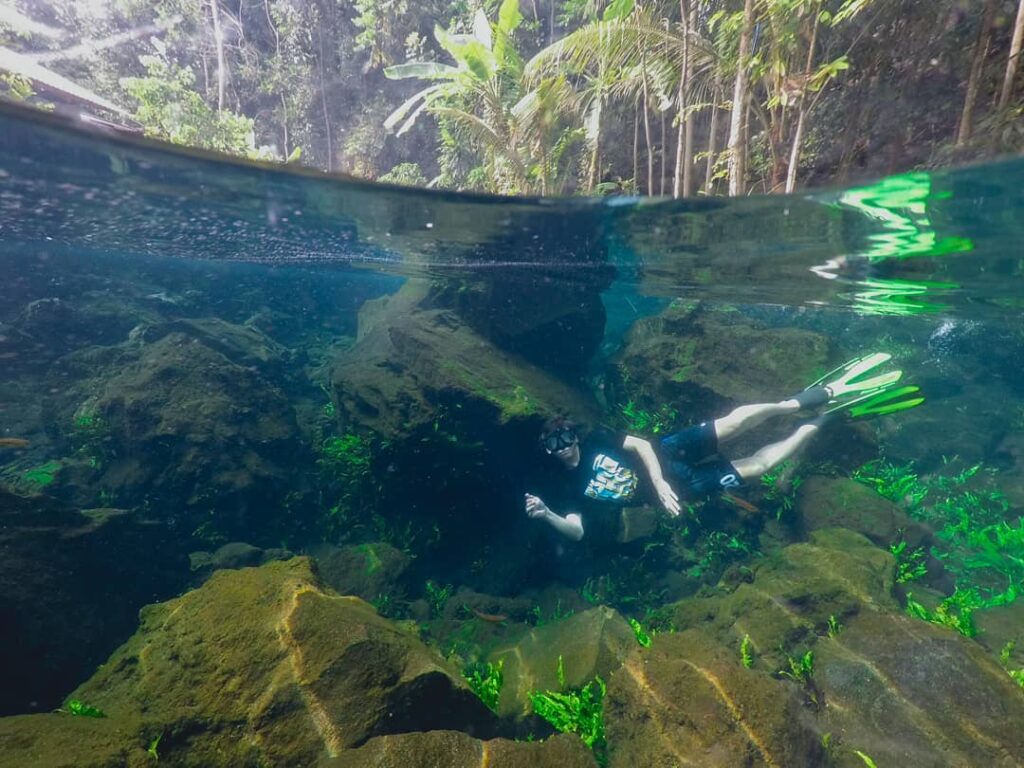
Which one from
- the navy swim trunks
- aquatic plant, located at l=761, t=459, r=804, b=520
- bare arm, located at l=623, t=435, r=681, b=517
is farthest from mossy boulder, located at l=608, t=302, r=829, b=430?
bare arm, located at l=623, t=435, r=681, b=517

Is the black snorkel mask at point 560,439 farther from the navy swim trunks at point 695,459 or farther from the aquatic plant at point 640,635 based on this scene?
the aquatic plant at point 640,635

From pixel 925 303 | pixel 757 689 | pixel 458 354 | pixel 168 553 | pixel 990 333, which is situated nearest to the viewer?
pixel 757 689

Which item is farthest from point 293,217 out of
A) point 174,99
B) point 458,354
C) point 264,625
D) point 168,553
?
point 174,99

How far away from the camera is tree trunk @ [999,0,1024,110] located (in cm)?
669

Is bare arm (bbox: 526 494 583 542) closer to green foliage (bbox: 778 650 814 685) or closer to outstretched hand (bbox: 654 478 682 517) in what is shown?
outstretched hand (bbox: 654 478 682 517)

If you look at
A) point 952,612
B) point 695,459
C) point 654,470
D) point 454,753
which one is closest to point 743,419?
point 695,459

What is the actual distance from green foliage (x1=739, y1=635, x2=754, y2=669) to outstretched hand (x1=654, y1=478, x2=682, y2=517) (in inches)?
86.6

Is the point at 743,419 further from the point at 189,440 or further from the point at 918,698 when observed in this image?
the point at 189,440

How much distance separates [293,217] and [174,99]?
34.4 feet

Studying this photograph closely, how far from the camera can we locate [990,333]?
18312 mm

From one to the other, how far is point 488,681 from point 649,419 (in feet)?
24.2

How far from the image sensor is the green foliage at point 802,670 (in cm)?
540

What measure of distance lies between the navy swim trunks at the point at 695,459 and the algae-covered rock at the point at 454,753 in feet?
19.2

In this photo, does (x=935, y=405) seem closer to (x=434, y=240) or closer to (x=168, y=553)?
(x=434, y=240)
